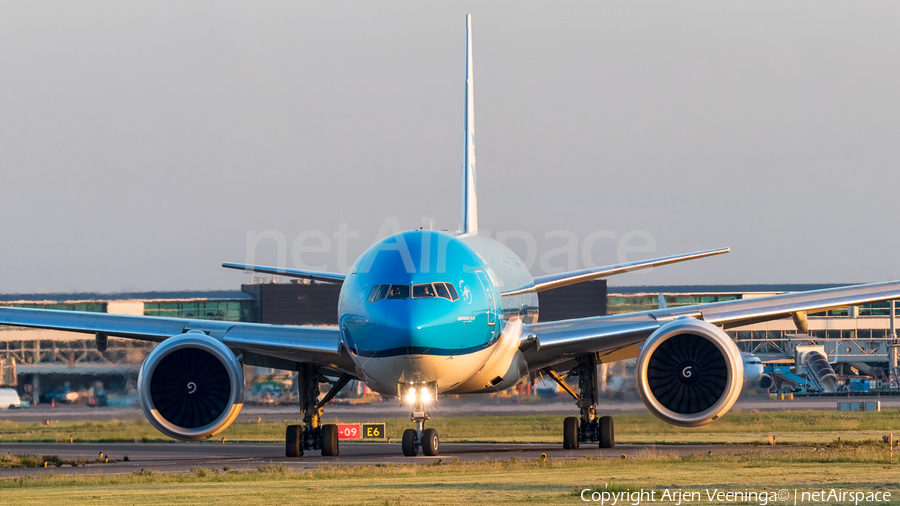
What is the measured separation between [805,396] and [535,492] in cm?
6181

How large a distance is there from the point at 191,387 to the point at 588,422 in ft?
31.2

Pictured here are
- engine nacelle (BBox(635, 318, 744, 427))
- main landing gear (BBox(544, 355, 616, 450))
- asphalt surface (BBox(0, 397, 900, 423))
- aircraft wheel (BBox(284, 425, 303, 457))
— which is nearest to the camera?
engine nacelle (BBox(635, 318, 744, 427))

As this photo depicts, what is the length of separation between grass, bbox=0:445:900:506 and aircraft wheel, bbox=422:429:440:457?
207cm

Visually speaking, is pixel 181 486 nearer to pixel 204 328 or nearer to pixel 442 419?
pixel 204 328

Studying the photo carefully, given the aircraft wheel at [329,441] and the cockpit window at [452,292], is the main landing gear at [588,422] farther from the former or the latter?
the cockpit window at [452,292]

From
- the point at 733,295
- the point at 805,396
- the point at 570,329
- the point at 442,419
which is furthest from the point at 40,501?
the point at 733,295

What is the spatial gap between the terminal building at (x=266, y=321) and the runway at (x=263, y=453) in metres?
9.83

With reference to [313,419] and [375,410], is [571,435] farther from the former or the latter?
[375,410]

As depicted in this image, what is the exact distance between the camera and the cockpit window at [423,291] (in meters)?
21.2

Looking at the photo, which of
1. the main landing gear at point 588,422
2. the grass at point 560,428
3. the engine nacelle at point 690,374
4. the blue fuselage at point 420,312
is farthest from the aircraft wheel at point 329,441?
the engine nacelle at point 690,374

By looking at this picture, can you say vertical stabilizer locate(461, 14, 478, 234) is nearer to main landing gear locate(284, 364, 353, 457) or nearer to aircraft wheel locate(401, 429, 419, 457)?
main landing gear locate(284, 364, 353, 457)

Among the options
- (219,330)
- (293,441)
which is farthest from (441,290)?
(293,441)

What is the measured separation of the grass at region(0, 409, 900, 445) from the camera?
1222 inches

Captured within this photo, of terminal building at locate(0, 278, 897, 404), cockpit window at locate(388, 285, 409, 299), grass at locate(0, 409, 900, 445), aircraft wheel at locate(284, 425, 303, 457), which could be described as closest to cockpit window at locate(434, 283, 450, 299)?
cockpit window at locate(388, 285, 409, 299)
